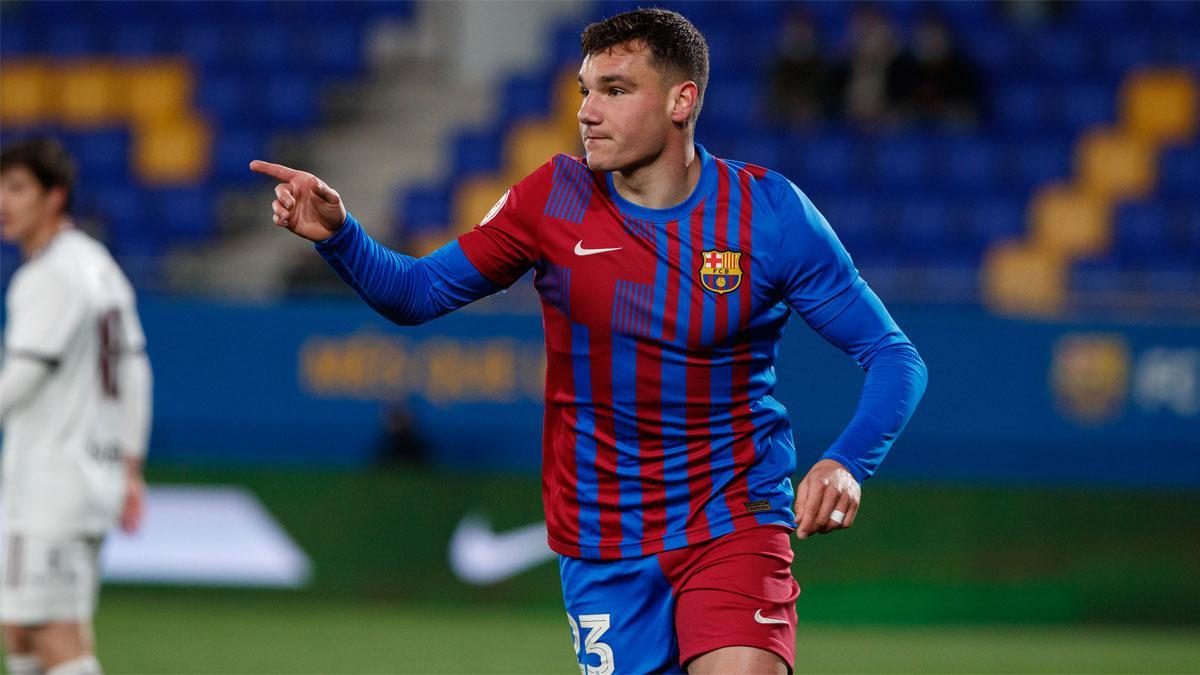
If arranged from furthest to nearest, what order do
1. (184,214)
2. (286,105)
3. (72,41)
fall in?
(72,41) < (286,105) < (184,214)

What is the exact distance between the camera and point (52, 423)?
19.4ft

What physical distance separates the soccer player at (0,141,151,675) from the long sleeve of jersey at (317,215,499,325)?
2166 mm

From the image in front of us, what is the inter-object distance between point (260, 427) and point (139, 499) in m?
7.03

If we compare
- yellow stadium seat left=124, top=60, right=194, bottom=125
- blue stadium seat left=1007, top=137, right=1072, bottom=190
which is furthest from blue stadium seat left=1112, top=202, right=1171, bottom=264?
yellow stadium seat left=124, top=60, right=194, bottom=125

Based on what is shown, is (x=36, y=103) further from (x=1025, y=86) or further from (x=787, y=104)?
(x=1025, y=86)

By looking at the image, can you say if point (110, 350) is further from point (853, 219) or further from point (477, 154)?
point (477, 154)

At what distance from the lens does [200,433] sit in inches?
529

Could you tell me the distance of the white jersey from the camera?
5.85m

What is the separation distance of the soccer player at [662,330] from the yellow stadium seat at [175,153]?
1284 centimetres

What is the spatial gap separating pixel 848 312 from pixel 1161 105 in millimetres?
11628

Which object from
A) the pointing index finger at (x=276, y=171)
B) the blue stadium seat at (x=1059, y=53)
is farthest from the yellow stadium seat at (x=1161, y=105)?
the pointing index finger at (x=276, y=171)

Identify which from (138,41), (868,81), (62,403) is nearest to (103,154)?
(138,41)

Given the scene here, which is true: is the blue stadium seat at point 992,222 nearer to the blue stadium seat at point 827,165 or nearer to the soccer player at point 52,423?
the blue stadium seat at point 827,165

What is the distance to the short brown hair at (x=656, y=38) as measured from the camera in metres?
4.07
